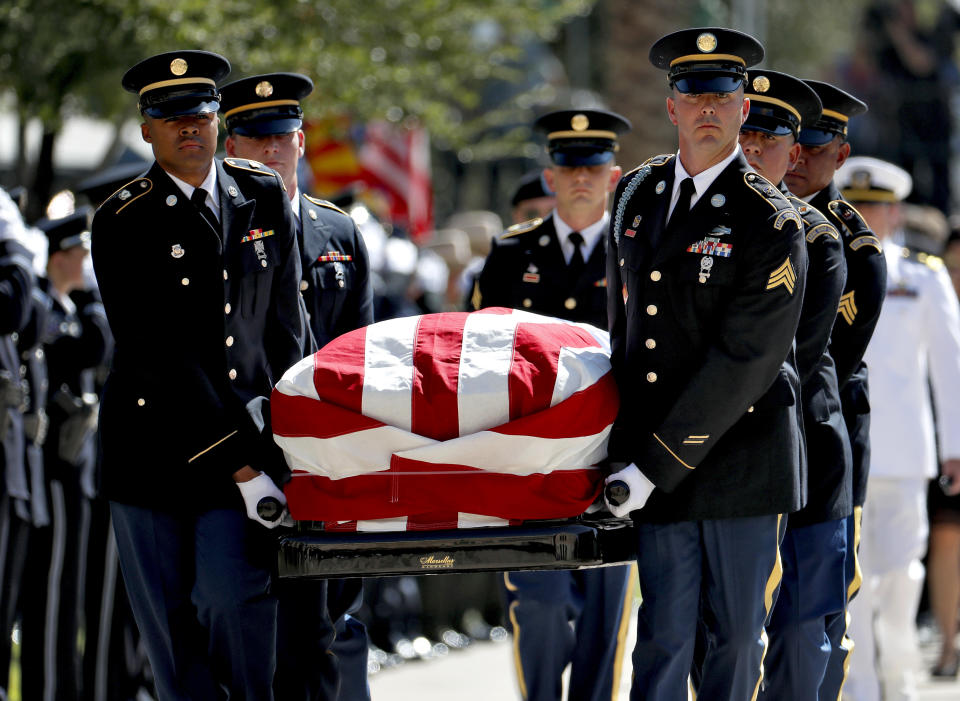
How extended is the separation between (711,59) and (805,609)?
6.34 feet

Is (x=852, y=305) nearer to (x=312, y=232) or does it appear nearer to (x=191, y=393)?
(x=312, y=232)

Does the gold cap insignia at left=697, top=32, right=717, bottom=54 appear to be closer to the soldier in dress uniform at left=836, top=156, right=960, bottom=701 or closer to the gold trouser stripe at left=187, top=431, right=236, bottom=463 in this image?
the gold trouser stripe at left=187, top=431, right=236, bottom=463

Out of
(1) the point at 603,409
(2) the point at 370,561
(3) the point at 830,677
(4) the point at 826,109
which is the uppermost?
(4) the point at 826,109

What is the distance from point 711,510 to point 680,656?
17.0 inches

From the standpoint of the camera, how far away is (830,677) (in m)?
5.65

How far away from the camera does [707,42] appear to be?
15.1 ft

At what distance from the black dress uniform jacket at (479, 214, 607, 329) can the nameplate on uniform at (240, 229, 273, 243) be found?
1723 mm

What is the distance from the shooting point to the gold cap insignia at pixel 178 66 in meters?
4.85

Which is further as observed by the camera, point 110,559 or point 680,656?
point 110,559

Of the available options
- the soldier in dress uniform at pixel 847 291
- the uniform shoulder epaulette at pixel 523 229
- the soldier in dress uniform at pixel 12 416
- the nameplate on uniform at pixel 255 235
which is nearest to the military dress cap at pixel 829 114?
the soldier in dress uniform at pixel 847 291

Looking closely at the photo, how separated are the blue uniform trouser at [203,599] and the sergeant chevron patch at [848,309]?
7.44 ft

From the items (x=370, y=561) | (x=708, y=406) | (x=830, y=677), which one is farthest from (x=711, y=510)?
(x=830, y=677)

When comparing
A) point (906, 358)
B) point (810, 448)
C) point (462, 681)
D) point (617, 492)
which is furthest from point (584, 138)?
point (462, 681)

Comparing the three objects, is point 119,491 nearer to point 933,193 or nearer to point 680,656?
point 680,656
